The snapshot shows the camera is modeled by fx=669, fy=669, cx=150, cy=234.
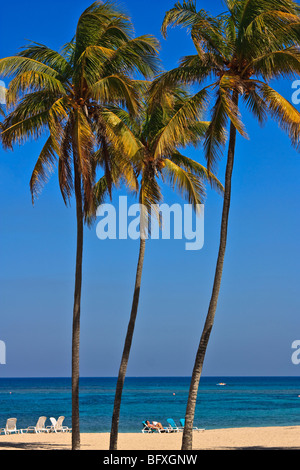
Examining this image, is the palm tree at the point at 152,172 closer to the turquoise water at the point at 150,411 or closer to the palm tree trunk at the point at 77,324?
the palm tree trunk at the point at 77,324

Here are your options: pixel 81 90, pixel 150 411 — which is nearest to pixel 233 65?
pixel 81 90

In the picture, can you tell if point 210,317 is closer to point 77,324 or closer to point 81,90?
point 77,324

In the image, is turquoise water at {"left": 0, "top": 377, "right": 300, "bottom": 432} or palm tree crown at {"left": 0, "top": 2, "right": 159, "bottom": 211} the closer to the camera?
palm tree crown at {"left": 0, "top": 2, "right": 159, "bottom": 211}

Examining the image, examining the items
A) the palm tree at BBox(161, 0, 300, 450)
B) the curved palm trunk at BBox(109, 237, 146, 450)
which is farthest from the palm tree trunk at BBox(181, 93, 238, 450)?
the curved palm trunk at BBox(109, 237, 146, 450)

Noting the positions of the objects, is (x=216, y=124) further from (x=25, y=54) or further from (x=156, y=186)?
(x=25, y=54)

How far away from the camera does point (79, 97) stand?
16.5 m

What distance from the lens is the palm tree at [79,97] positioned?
51.8 ft

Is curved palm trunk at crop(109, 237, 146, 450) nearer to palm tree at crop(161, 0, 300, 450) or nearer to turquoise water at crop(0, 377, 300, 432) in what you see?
palm tree at crop(161, 0, 300, 450)

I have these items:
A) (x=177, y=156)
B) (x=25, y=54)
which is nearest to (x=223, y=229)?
(x=177, y=156)

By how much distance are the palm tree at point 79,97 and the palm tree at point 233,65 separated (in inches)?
55.1

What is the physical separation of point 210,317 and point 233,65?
5.66 metres

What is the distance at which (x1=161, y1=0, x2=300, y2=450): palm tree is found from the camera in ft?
46.6

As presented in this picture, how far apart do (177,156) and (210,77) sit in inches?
164
